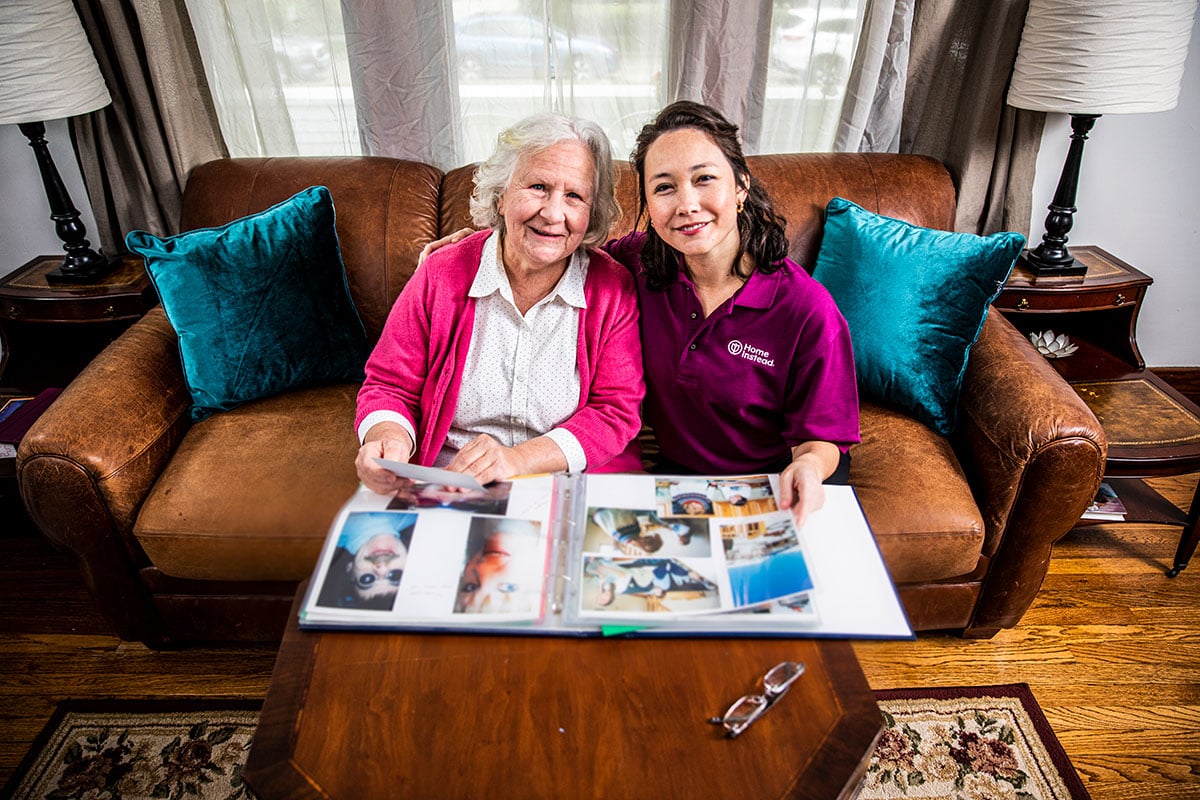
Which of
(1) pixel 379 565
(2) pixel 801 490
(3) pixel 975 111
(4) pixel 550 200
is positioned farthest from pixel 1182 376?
(1) pixel 379 565

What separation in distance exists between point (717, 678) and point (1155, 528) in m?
1.88

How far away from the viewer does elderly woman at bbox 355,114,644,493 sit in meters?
1.37

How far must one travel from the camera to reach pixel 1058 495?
1.45 m

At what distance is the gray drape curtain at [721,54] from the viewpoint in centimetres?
199

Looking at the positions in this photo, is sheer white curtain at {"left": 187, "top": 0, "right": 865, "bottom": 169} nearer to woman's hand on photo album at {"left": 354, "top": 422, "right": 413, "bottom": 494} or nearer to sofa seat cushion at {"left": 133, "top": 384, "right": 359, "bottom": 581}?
sofa seat cushion at {"left": 133, "top": 384, "right": 359, "bottom": 581}

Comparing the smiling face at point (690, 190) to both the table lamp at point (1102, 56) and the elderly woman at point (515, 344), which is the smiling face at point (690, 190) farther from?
the table lamp at point (1102, 56)

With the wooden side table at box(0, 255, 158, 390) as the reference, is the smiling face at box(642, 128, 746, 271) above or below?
above

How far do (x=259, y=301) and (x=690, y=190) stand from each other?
1.05 meters

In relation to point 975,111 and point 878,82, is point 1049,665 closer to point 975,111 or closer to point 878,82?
point 975,111

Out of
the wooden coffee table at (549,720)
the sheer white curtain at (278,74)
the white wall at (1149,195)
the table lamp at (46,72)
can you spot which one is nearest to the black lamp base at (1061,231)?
the white wall at (1149,195)

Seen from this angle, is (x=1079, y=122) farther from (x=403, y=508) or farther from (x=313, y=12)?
(x=313, y=12)

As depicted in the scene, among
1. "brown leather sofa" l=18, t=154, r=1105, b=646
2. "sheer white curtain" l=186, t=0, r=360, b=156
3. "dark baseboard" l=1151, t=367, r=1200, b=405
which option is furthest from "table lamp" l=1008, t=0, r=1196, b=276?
"sheer white curtain" l=186, t=0, r=360, b=156

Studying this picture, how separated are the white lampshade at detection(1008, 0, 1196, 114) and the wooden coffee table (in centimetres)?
157

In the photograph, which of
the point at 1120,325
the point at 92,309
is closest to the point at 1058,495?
the point at 1120,325
